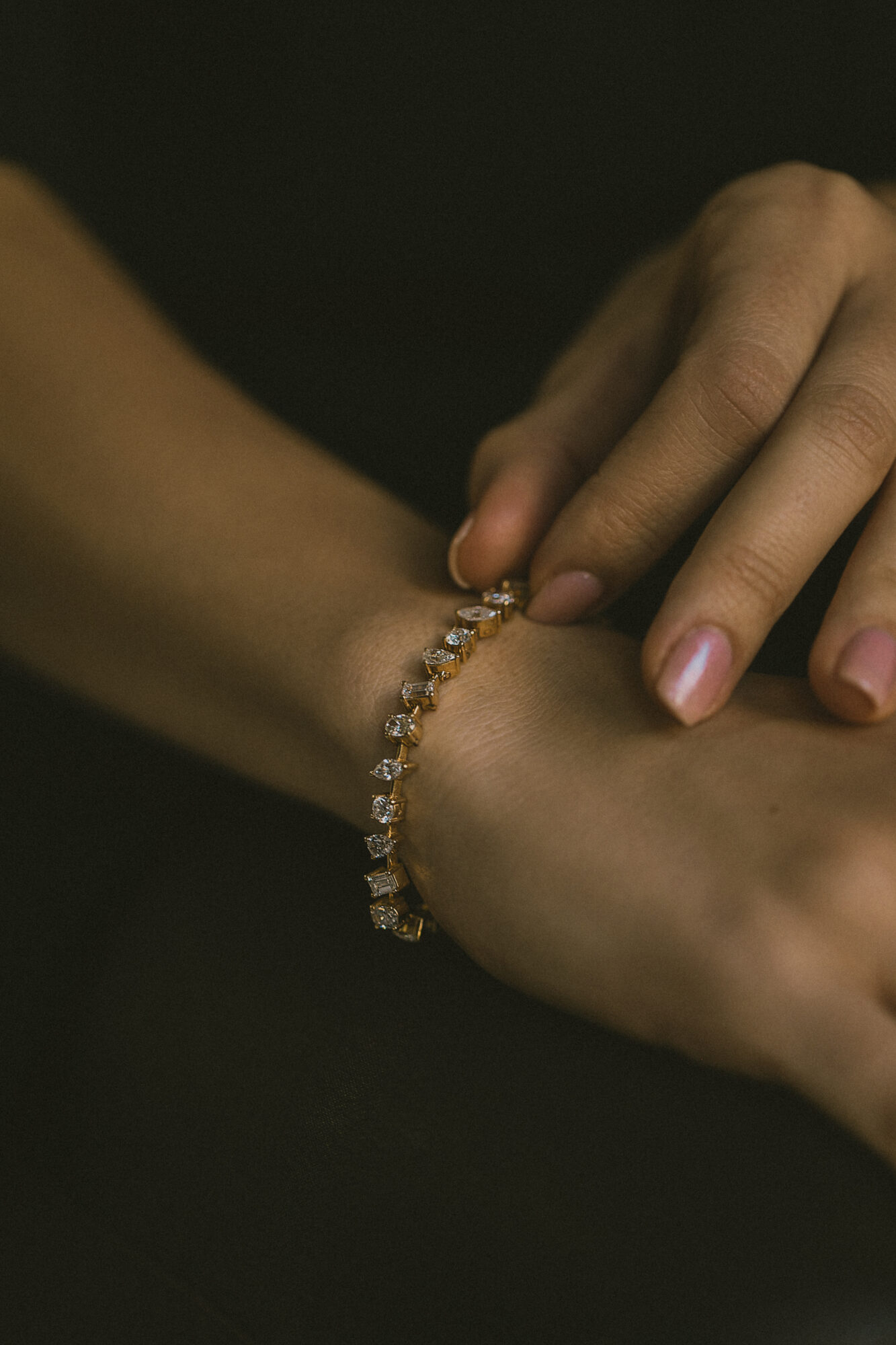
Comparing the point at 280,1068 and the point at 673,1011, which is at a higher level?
the point at 673,1011

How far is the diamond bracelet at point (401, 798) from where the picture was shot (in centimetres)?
77

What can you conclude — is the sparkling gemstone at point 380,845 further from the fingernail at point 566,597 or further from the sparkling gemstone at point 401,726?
the fingernail at point 566,597

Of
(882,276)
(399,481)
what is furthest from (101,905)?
(882,276)

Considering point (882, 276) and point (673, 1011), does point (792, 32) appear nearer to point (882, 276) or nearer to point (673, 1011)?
point (882, 276)

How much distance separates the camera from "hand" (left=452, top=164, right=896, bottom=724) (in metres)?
0.72

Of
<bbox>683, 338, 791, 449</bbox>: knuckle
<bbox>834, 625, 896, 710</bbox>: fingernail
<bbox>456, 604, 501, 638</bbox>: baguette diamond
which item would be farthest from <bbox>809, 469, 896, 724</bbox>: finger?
<bbox>456, 604, 501, 638</bbox>: baguette diamond

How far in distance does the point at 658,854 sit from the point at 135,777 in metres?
0.56

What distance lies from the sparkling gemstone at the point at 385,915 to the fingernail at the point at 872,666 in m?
0.38

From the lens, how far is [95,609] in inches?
38.3

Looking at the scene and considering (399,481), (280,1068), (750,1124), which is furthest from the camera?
(399,481)

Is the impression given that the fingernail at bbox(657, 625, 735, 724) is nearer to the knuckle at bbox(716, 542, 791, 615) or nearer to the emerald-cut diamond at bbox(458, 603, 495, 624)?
the knuckle at bbox(716, 542, 791, 615)

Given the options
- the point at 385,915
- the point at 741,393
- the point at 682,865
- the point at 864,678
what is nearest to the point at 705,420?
the point at 741,393

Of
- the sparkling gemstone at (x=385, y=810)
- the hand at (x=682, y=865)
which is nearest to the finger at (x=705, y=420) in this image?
the hand at (x=682, y=865)

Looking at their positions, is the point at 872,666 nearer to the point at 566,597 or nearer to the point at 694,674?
the point at 694,674
